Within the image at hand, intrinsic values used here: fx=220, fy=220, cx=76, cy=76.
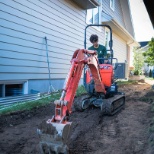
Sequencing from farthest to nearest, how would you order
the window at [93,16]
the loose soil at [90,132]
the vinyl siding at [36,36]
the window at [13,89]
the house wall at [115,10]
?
the house wall at [115,10] → the window at [93,16] → the window at [13,89] → the vinyl siding at [36,36] → the loose soil at [90,132]

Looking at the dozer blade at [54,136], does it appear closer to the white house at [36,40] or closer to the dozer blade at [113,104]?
the dozer blade at [113,104]

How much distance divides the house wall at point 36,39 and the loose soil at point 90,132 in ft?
5.28

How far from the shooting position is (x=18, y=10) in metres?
6.68

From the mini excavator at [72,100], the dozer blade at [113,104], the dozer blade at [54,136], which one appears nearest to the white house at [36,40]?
the mini excavator at [72,100]

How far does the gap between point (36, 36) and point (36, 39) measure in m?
0.10

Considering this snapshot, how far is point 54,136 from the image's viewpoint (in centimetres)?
286

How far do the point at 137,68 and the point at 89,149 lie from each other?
19.7 m

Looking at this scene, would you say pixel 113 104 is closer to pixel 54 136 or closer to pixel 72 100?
pixel 72 100

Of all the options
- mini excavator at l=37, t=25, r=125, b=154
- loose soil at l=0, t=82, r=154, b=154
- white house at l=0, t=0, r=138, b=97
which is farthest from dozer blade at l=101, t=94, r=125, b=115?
white house at l=0, t=0, r=138, b=97

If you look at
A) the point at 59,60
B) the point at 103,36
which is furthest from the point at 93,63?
the point at 103,36

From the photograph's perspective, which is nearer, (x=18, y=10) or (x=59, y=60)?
(x=18, y=10)

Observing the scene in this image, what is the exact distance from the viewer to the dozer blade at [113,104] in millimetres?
5270

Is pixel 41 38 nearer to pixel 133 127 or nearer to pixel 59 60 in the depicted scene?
pixel 59 60

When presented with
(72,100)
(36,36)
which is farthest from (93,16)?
(72,100)
